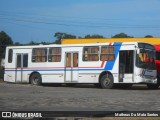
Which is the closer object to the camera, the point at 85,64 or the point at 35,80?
the point at 85,64

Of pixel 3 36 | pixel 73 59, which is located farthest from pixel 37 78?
pixel 3 36

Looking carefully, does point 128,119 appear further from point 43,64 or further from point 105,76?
point 43,64

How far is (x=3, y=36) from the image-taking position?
330 ft

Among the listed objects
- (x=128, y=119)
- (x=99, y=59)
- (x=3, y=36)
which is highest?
(x=3, y=36)

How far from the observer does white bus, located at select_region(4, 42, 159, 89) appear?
90.7 ft

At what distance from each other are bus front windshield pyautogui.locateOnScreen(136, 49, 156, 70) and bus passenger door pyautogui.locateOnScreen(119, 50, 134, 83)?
0.43 metres

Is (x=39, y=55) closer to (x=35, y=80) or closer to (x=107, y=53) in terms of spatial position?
(x=35, y=80)

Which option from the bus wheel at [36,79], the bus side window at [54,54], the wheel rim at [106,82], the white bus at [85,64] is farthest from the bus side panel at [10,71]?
the wheel rim at [106,82]

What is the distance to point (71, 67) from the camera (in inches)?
1172

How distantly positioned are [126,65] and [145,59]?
122cm

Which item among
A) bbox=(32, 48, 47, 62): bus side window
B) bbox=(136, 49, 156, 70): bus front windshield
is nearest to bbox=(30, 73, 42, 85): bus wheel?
bbox=(32, 48, 47, 62): bus side window

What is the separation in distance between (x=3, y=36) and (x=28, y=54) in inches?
2756

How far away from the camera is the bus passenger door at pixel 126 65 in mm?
27547

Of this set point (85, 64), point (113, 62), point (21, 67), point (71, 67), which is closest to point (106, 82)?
point (113, 62)
